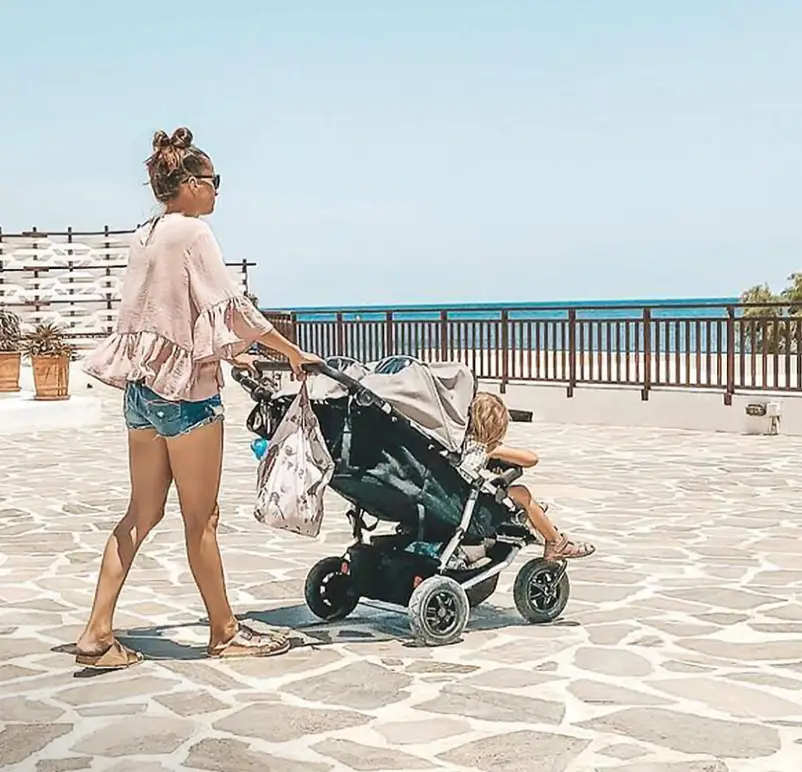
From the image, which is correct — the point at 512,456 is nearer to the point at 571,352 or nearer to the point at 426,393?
the point at 426,393

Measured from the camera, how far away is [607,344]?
652 inches

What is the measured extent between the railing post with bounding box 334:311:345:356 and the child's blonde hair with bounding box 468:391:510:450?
14649 millimetres

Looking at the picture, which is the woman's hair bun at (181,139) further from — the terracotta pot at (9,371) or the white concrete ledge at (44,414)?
the terracotta pot at (9,371)

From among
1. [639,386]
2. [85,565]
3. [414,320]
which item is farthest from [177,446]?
[414,320]

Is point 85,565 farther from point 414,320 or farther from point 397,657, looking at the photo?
point 414,320

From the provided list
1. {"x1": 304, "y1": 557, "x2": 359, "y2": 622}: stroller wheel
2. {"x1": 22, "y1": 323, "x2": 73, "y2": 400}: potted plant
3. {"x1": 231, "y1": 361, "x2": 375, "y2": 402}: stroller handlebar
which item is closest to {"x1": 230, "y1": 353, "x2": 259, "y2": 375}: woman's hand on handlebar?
{"x1": 231, "y1": 361, "x2": 375, "y2": 402}: stroller handlebar

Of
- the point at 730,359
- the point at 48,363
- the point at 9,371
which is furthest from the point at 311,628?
the point at 9,371

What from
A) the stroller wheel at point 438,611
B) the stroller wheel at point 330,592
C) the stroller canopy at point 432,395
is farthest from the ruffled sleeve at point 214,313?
the stroller wheel at point 330,592

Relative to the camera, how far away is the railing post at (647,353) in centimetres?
1591

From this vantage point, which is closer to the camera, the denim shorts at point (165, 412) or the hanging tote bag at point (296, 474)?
the denim shorts at point (165, 412)

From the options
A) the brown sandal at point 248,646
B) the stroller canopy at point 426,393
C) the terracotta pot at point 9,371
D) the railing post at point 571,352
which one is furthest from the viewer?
the terracotta pot at point 9,371

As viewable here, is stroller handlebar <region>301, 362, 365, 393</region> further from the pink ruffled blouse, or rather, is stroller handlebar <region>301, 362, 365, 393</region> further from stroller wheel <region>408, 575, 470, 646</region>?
stroller wheel <region>408, 575, 470, 646</region>

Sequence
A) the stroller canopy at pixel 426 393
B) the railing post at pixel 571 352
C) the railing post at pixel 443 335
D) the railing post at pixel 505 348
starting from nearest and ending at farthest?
the stroller canopy at pixel 426 393
the railing post at pixel 571 352
the railing post at pixel 505 348
the railing post at pixel 443 335

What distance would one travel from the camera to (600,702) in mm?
4520
